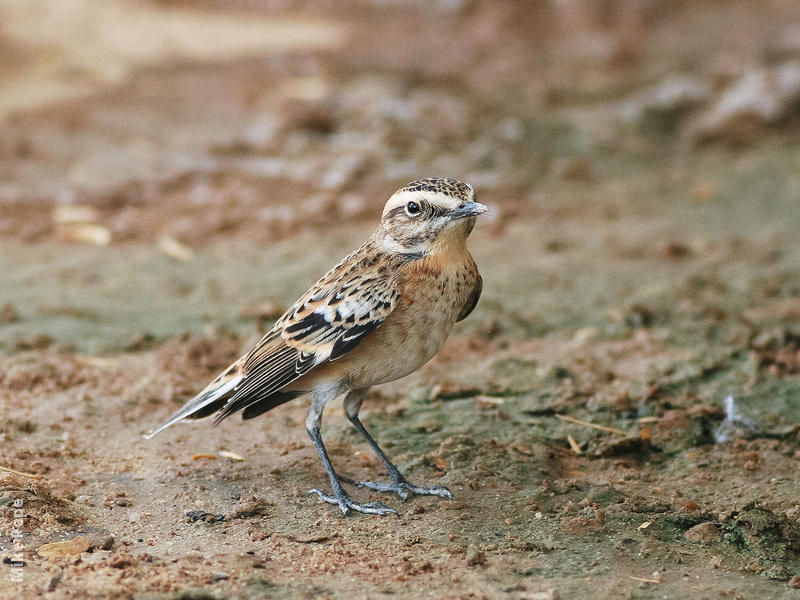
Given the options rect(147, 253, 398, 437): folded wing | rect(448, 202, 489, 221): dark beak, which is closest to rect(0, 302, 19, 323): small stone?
rect(147, 253, 398, 437): folded wing

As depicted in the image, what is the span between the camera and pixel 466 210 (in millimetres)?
5359

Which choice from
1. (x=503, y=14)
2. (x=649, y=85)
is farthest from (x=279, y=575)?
(x=503, y=14)

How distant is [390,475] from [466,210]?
1.54 metres

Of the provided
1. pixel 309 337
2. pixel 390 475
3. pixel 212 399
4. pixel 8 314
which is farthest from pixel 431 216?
pixel 8 314

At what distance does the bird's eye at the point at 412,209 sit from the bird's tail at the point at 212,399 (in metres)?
1.30

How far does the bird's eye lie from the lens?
5.49m

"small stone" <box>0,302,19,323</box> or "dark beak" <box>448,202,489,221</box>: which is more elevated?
"small stone" <box>0,302,19,323</box>

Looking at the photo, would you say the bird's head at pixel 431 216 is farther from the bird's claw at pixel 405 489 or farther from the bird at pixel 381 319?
the bird's claw at pixel 405 489

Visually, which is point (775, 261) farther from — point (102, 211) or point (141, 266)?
point (102, 211)

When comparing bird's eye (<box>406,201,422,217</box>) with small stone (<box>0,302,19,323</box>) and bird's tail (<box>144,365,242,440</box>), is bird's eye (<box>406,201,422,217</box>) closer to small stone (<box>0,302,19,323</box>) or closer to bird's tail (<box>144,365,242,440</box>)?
bird's tail (<box>144,365,242,440</box>)

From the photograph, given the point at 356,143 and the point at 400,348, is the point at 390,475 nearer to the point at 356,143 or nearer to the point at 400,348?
the point at 400,348

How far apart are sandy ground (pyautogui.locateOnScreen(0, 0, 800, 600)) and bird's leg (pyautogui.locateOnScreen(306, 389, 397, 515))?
0.09 meters

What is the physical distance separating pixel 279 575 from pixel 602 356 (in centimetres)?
364

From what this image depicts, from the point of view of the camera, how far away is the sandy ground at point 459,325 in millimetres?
4973
